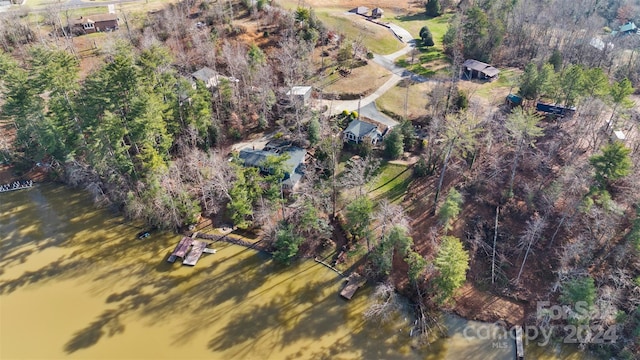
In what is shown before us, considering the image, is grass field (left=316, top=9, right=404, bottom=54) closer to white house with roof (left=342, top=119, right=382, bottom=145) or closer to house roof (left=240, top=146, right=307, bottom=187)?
white house with roof (left=342, top=119, right=382, bottom=145)

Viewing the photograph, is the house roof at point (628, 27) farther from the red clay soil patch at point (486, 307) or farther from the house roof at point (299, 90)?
the red clay soil patch at point (486, 307)

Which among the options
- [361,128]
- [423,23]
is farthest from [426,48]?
[361,128]

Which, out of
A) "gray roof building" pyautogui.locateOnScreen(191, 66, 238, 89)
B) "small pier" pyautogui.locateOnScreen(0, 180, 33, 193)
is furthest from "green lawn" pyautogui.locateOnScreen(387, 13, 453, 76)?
"small pier" pyautogui.locateOnScreen(0, 180, 33, 193)

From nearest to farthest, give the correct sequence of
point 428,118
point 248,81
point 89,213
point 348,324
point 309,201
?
1. point 348,324
2. point 309,201
3. point 89,213
4. point 428,118
5. point 248,81

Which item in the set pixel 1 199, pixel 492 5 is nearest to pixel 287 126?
pixel 1 199

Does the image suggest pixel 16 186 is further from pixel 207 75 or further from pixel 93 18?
pixel 93 18

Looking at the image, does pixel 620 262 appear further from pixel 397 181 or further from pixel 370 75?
pixel 370 75

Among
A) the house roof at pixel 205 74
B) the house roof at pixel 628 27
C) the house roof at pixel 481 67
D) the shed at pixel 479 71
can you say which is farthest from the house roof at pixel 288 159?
the house roof at pixel 628 27
